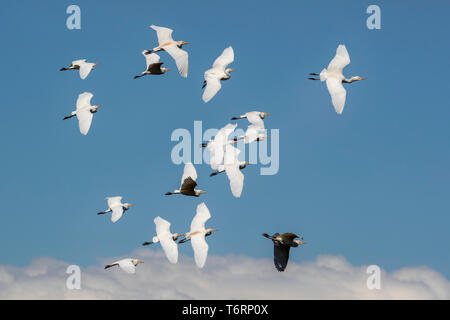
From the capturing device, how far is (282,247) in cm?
3425

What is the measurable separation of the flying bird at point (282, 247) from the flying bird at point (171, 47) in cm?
1096

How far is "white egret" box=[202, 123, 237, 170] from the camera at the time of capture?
3867cm

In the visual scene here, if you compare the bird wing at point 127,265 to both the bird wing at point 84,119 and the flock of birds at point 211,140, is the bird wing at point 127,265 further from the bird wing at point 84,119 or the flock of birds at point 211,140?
the bird wing at point 84,119

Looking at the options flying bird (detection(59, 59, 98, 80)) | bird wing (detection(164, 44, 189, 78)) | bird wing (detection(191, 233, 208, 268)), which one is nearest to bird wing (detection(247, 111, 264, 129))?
bird wing (detection(164, 44, 189, 78))

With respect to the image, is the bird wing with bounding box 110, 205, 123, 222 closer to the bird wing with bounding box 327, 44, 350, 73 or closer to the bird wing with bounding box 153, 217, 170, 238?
the bird wing with bounding box 153, 217, 170, 238

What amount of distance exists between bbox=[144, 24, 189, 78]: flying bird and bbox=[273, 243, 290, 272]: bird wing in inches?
440

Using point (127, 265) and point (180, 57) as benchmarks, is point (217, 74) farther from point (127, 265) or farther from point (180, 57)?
point (127, 265)

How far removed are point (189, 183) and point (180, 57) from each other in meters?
7.10

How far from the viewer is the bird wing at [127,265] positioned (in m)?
38.5

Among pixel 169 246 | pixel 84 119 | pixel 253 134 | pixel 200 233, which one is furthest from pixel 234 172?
pixel 84 119

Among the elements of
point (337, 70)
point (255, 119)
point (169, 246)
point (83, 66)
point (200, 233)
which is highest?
point (83, 66)

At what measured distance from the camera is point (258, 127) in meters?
44.1
